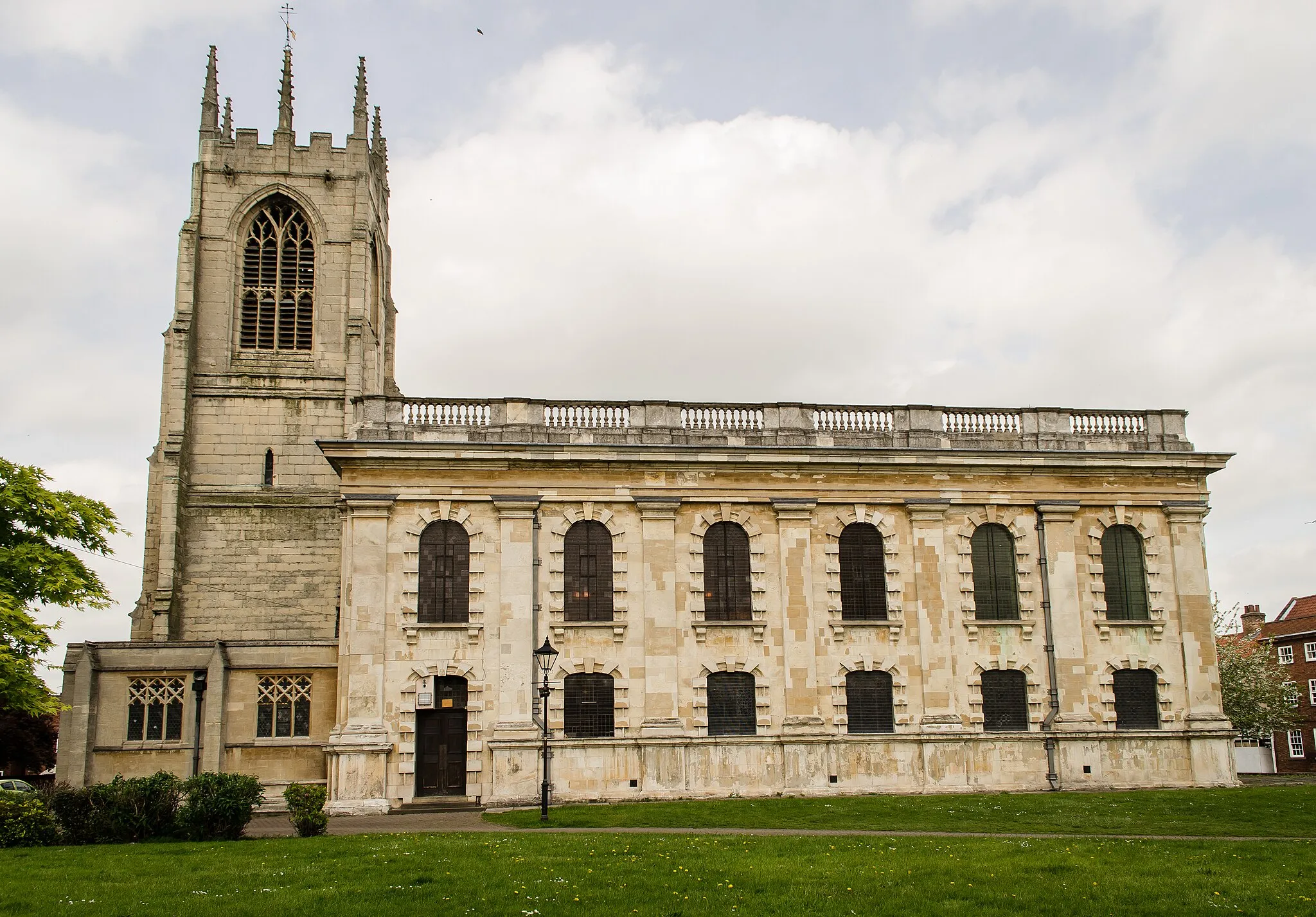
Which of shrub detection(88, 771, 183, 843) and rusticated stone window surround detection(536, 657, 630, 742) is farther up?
→ rusticated stone window surround detection(536, 657, 630, 742)

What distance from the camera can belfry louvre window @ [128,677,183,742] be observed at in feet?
100

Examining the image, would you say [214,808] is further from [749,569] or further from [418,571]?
[749,569]

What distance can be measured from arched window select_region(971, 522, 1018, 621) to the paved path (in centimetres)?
1267

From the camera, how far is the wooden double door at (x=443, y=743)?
98.7 feet

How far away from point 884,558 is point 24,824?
23.0 m

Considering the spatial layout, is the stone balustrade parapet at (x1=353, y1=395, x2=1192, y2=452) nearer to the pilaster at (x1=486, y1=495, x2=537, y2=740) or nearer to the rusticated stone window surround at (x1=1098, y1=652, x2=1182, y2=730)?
the pilaster at (x1=486, y1=495, x2=537, y2=740)

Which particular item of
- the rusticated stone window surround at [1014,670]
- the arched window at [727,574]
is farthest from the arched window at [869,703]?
the arched window at [727,574]

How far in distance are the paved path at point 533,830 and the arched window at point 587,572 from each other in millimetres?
6652

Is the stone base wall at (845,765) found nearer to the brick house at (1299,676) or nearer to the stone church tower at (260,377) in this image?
the stone church tower at (260,377)

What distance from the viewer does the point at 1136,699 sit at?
109 ft

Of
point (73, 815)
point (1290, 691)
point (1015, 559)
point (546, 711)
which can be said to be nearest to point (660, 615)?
point (546, 711)

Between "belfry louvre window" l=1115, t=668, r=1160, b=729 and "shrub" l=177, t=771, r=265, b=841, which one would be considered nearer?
"shrub" l=177, t=771, r=265, b=841

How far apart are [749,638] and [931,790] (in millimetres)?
6635

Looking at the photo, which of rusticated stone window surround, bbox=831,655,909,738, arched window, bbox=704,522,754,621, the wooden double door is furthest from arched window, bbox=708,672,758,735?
the wooden double door
